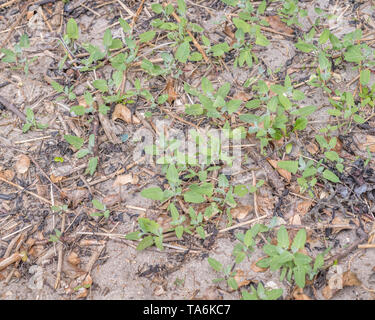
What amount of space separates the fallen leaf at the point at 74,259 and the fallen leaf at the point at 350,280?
4.59 ft

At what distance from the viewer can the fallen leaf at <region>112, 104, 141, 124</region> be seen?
244 centimetres

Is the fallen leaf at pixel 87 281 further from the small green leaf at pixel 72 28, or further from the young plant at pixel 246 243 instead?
the small green leaf at pixel 72 28

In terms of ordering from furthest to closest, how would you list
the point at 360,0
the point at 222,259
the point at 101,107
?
the point at 360,0 < the point at 101,107 < the point at 222,259

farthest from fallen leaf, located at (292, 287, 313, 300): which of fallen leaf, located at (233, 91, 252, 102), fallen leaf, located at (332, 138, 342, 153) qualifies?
fallen leaf, located at (233, 91, 252, 102)

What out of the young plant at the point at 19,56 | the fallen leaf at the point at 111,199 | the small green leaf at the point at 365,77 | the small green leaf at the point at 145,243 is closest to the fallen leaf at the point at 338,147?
the small green leaf at the point at 365,77

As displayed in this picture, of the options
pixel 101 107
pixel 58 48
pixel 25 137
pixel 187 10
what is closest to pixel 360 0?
pixel 187 10

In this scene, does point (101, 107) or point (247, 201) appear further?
point (101, 107)

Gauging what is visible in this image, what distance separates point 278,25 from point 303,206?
1.47m

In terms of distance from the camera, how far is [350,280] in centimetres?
184

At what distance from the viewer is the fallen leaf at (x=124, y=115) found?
8.02ft

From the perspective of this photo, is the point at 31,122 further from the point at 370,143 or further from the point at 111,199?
the point at 370,143

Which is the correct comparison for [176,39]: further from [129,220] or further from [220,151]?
[129,220]

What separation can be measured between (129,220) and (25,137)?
0.95m

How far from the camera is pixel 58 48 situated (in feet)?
9.20
